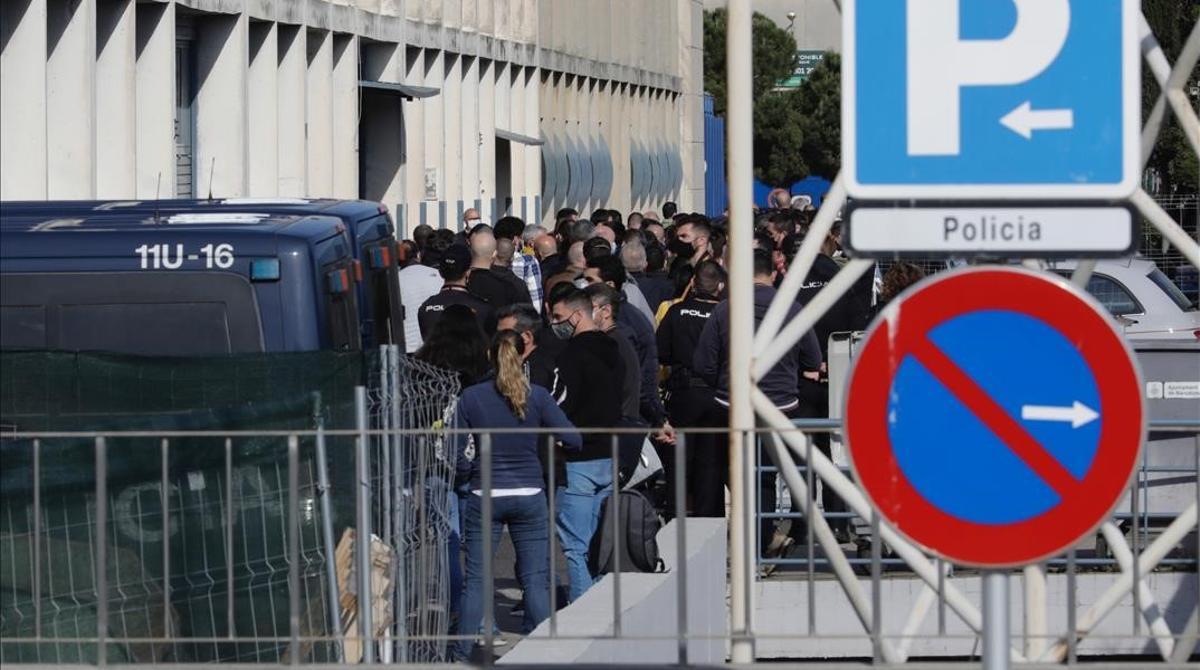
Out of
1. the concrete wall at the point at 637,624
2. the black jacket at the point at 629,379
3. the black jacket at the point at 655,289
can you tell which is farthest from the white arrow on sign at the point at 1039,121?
the black jacket at the point at 655,289

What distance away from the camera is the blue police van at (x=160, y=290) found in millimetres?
9133

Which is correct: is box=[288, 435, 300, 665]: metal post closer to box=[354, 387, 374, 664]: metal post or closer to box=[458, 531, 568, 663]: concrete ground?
box=[354, 387, 374, 664]: metal post

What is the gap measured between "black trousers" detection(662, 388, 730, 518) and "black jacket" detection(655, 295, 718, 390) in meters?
0.16

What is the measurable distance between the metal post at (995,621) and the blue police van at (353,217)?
229 inches

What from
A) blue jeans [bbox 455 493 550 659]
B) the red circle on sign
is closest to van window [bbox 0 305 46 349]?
blue jeans [bbox 455 493 550 659]

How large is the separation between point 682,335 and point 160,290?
227 inches

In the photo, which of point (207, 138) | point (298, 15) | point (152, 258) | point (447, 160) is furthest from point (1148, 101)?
point (152, 258)

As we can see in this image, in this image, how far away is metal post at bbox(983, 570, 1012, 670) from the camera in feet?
14.3

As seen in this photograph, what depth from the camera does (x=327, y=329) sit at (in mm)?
9438

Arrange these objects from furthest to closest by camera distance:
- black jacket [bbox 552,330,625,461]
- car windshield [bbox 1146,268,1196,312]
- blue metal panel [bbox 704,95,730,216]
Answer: blue metal panel [bbox 704,95,730,216]
car windshield [bbox 1146,268,1196,312]
black jacket [bbox 552,330,625,461]

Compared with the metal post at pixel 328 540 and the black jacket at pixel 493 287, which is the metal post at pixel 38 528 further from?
the black jacket at pixel 493 287

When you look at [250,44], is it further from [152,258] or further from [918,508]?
[918,508]

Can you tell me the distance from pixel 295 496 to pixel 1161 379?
7931 millimetres

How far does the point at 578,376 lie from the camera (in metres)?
12.3
